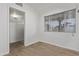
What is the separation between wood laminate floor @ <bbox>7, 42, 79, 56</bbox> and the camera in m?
1.07

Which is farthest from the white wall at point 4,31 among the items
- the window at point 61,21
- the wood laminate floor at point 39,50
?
the window at point 61,21

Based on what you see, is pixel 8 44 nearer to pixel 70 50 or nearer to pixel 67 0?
pixel 70 50

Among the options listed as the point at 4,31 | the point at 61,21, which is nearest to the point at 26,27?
the point at 4,31

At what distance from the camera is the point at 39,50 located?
3.78ft

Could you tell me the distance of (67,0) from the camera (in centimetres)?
87

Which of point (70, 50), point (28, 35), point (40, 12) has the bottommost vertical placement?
point (70, 50)

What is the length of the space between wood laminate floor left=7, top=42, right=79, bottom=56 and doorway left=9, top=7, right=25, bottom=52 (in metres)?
0.05

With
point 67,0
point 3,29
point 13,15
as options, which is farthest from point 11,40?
point 67,0

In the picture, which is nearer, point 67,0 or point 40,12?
point 67,0

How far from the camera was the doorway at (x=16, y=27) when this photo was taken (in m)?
1.20

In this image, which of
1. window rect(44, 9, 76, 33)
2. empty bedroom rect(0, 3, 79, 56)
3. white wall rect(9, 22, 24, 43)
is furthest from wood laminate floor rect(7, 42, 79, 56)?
window rect(44, 9, 76, 33)

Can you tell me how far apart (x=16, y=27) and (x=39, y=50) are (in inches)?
23.4

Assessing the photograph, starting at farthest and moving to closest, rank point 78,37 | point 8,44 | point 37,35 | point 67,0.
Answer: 1. point 8,44
2. point 37,35
3. point 78,37
4. point 67,0

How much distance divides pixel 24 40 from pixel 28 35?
4.6 inches
